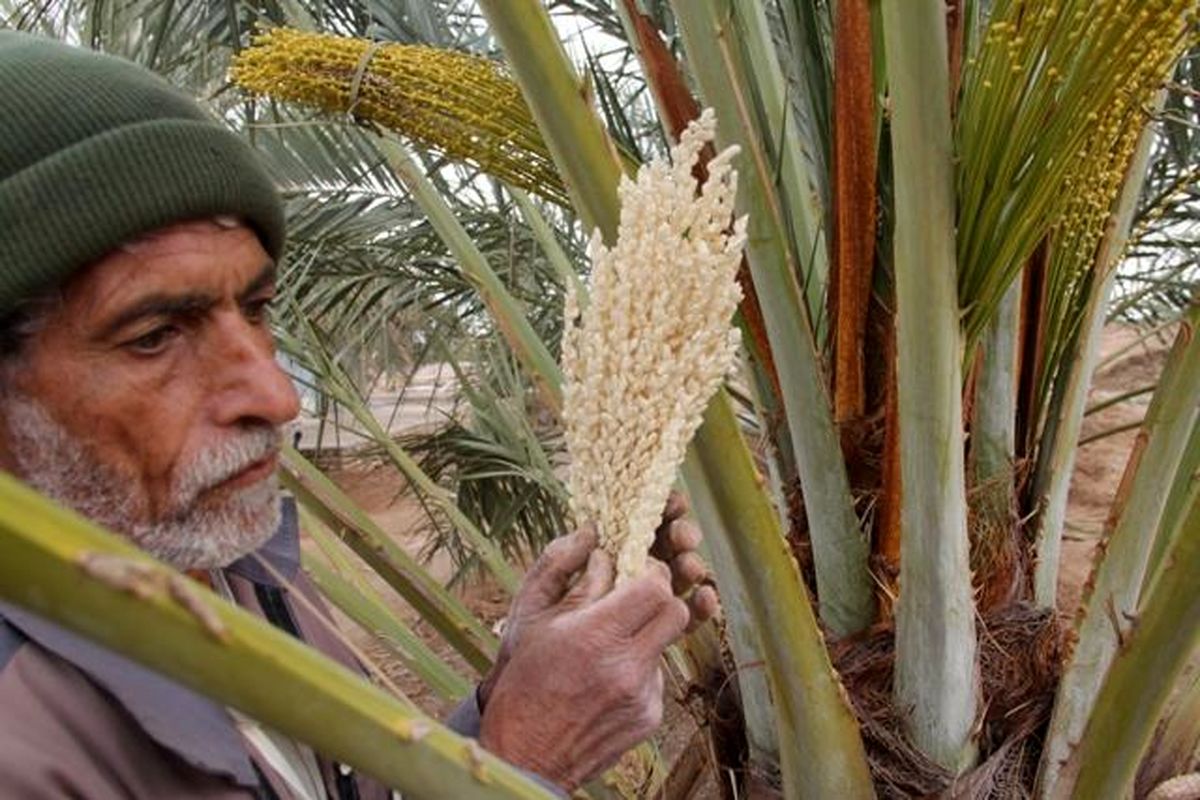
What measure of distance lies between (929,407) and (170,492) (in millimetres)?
636

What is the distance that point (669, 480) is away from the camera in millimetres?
716

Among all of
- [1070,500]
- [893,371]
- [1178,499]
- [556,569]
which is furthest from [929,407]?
[1070,500]

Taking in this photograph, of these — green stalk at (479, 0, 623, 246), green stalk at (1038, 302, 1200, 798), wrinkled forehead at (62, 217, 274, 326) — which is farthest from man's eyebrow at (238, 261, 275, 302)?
green stalk at (1038, 302, 1200, 798)

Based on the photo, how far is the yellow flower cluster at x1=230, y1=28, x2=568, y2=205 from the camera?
1.13m

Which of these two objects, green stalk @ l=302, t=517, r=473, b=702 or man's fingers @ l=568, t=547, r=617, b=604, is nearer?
man's fingers @ l=568, t=547, r=617, b=604

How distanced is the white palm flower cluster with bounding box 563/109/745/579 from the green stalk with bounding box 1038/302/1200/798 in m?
0.61

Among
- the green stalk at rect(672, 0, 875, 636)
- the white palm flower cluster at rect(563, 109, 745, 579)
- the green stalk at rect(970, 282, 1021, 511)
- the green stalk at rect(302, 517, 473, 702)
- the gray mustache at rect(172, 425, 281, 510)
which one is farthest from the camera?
the green stalk at rect(302, 517, 473, 702)

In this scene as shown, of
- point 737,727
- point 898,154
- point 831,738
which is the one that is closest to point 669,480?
point 898,154

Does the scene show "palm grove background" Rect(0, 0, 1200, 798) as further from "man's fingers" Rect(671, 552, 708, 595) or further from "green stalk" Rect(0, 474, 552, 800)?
"green stalk" Rect(0, 474, 552, 800)

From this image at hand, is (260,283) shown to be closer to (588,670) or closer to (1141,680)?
(588,670)

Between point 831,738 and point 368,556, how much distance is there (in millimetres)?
823

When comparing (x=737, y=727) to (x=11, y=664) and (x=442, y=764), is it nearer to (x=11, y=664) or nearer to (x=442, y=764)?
(x=11, y=664)

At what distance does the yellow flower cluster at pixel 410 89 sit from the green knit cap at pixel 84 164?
6.6 inches

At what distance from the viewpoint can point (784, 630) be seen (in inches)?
40.7
